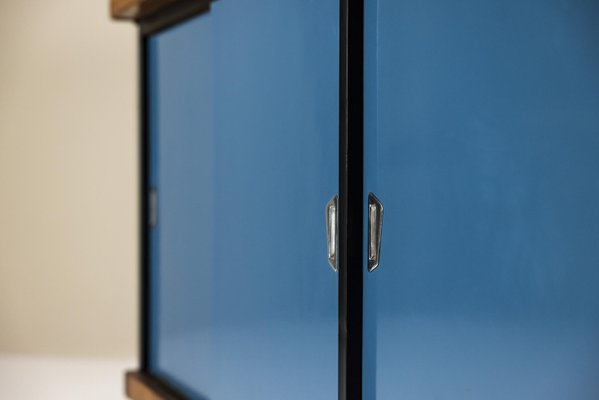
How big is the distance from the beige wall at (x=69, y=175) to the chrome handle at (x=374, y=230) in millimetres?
3813

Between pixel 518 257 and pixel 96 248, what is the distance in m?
4.23

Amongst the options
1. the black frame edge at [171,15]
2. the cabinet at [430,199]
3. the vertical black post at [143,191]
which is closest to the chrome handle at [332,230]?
the cabinet at [430,199]

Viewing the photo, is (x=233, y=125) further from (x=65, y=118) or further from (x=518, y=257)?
(x=65, y=118)

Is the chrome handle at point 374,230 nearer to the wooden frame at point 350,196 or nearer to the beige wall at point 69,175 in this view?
the wooden frame at point 350,196

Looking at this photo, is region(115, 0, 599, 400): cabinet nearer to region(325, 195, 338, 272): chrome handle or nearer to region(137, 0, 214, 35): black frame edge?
region(325, 195, 338, 272): chrome handle

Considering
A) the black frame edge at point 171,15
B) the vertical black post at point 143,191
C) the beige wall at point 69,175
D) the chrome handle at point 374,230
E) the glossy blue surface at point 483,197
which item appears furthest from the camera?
the beige wall at point 69,175

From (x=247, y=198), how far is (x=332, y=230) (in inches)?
26.9

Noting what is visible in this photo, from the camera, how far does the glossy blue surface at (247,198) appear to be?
2812 mm

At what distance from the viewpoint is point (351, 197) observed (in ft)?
8.48

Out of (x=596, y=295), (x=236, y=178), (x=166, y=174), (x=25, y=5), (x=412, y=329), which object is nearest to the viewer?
(x=596, y=295)

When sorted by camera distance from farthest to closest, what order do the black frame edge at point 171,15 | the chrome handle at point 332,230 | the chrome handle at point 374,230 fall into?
1. the black frame edge at point 171,15
2. the chrome handle at point 332,230
3. the chrome handle at point 374,230

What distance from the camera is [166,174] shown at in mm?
4309

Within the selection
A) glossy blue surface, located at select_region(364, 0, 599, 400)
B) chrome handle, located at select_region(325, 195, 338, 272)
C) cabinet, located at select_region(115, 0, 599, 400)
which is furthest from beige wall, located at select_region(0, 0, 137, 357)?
glossy blue surface, located at select_region(364, 0, 599, 400)

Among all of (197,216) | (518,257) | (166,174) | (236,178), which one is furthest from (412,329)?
(166,174)
